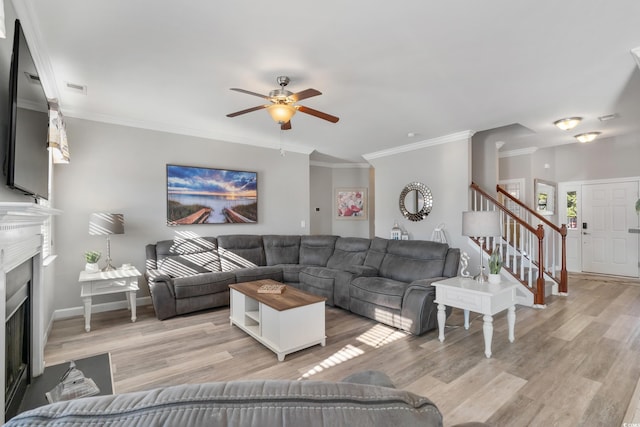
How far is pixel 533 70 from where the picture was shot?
114 inches

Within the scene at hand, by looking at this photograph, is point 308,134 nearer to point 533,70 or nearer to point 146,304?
point 533,70

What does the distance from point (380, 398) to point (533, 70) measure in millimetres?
3443

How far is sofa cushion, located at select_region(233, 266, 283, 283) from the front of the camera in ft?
14.4

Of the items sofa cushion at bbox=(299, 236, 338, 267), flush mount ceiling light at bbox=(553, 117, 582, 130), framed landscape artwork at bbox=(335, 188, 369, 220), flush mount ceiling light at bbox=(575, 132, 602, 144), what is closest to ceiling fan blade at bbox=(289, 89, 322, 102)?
sofa cushion at bbox=(299, 236, 338, 267)

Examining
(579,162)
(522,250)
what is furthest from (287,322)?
(579,162)

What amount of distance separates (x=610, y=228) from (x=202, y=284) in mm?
7600

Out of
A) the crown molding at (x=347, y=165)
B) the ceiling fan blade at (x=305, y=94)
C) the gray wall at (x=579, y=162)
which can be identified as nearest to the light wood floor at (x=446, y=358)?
the ceiling fan blade at (x=305, y=94)

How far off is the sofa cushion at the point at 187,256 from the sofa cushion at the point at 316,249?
141 centimetres

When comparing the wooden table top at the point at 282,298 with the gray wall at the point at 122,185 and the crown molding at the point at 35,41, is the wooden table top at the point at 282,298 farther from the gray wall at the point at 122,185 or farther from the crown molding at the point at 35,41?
the crown molding at the point at 35,41

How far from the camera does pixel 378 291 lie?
11.9ft

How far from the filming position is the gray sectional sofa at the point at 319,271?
348 cm

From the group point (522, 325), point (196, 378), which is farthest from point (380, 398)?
point (522, 325)

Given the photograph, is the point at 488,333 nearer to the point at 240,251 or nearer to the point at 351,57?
the point at 351,57

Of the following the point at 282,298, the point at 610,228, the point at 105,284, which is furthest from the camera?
the point at 610,228
